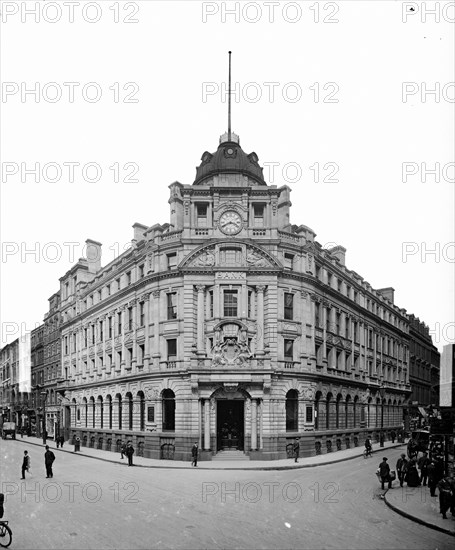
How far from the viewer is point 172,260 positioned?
40.4m

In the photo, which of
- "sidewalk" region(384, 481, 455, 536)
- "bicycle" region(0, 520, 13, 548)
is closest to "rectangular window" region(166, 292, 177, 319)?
"sidewalk" region(384, 481, 455, 536)

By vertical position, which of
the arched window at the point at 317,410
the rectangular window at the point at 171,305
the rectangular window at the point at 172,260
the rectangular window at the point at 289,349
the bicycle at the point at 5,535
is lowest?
the arched window at the point at 317,410

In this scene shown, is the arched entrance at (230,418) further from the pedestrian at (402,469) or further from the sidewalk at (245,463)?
the pedestrian at (402,469)

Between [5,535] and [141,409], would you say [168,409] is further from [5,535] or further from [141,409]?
[5,535]

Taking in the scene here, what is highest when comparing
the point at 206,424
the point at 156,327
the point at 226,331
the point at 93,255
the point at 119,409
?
the point at 93,255

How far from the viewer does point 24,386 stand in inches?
3346

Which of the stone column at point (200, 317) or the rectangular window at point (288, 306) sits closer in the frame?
the stone column at point (200, 317)

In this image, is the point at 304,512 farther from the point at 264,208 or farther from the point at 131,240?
the point at 131,240

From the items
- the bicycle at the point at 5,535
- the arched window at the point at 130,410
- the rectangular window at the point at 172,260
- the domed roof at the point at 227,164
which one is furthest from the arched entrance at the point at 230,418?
the bicycle at the point at 5,535

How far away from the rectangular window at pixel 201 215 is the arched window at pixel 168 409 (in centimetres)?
1293

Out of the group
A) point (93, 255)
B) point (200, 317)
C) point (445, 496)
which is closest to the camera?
point (445, 496)

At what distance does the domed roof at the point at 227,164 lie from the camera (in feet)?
148

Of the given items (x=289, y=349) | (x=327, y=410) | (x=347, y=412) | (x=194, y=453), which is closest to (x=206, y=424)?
(x=194, y=453)

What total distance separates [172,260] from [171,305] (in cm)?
356
